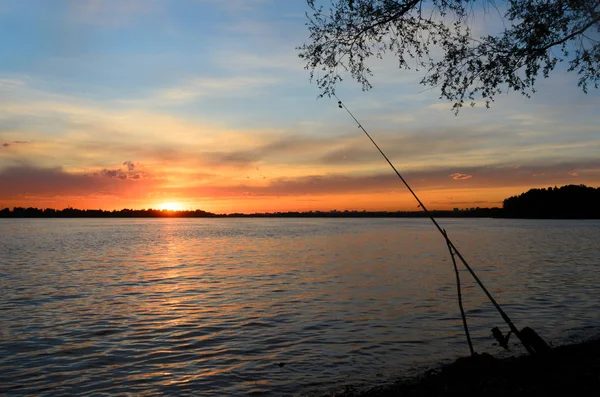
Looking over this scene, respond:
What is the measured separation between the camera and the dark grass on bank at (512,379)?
845 centimetres

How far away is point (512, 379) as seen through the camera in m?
9.23

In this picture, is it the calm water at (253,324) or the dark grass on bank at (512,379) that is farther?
the calm water at (253,324)

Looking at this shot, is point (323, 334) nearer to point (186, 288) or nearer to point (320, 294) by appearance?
point (320, 294)

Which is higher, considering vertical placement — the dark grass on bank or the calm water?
the dark grass on bank

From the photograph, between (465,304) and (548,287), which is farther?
(548,287)

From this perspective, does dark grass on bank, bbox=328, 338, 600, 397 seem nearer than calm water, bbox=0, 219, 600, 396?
Yes

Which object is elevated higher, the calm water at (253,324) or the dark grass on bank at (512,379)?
the dark grass on bank at (512,379)

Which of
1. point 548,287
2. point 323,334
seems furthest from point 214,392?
point 548,287

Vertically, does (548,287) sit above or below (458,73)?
below

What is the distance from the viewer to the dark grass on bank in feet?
27.7

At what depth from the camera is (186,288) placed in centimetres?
2781

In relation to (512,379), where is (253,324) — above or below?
below

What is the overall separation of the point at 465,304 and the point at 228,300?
11019 millimetres

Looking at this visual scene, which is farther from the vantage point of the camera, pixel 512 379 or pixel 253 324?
pixel 253 324
